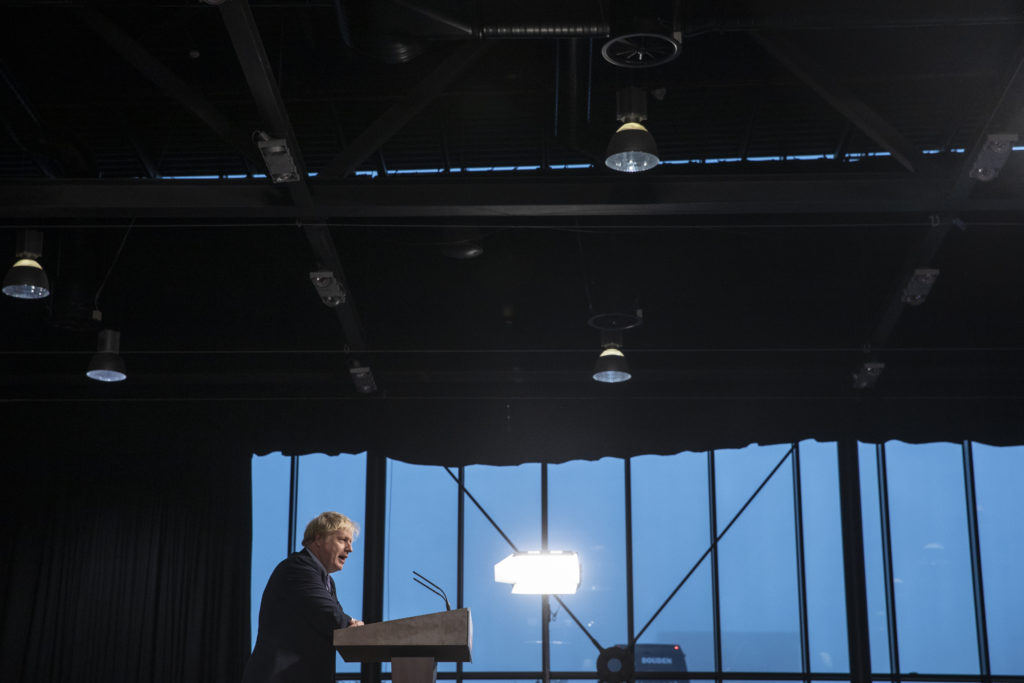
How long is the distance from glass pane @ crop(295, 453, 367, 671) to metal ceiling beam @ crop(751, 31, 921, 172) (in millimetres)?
6087

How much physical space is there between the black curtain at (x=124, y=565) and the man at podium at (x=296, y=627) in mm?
6118

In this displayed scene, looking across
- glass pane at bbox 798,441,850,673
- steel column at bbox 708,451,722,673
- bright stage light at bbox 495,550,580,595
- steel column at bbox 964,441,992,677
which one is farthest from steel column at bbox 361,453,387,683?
steel column at bbox 964,441,992,677

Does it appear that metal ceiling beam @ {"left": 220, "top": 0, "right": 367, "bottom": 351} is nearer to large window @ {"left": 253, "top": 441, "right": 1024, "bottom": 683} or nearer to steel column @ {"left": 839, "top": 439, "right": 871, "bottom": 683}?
large window @ {"left": 253, "top": 441, "right": 1024, "bottom": 683}

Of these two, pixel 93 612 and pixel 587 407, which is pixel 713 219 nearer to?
pixel 587 407

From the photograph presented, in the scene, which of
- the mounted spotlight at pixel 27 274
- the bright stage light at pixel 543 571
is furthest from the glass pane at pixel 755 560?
the mounted spotlight at pixel 27 274

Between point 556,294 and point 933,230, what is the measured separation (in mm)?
3563

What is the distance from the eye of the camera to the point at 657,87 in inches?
305

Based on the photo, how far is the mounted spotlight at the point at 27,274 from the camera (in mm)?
7631

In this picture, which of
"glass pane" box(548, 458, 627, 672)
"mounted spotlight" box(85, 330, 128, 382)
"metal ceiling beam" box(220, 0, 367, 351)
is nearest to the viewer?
"metal ceiling beam" box(220, 0, 367, 351)

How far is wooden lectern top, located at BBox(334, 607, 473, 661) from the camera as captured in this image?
442cm

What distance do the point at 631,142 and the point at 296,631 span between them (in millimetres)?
3096

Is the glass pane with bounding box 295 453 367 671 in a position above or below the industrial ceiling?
below

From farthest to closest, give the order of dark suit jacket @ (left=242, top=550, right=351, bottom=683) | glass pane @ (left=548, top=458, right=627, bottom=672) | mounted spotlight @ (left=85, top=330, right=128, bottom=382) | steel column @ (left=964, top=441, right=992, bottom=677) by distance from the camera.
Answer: glass pane @ (left=548, top=458, right=627, bottom=672) → steel column @ (left=964, top=441, right=992, bottom=677) → mounted spotlight @ (left=85, top=330, right=128, bottom=382) → dark suit jacket @ (left=242, top=550, right=351, bottom=683)

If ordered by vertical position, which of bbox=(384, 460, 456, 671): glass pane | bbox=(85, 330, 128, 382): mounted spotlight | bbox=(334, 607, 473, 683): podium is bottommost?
bbox=(334, 607, 473, 683): podium
